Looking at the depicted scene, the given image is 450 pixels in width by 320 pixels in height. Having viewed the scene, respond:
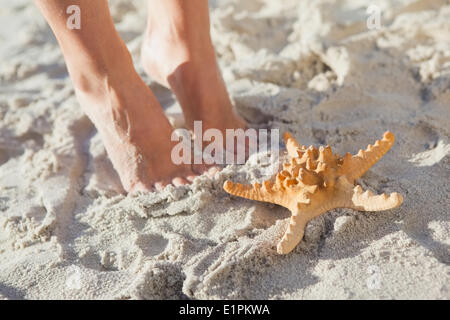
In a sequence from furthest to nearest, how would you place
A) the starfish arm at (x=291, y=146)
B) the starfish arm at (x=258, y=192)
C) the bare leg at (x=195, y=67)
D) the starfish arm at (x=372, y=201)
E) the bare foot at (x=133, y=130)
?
the bare leg at (x=195, y=67) → the bare foot at (x=133, y=130) → the starfish arm at (x=291, y=146) → the starfish arm at (x=258, y=192) → the starfish arm at (x=372, y=201)

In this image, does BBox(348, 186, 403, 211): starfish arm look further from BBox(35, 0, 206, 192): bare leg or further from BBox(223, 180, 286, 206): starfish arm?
BBox(35, 0, 206, 192): bare leg

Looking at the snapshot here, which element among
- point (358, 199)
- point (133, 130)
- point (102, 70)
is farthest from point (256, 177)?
point (102, 70)

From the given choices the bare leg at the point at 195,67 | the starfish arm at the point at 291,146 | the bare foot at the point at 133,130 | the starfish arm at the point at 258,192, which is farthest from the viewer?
the bare leg at the point at 195,67

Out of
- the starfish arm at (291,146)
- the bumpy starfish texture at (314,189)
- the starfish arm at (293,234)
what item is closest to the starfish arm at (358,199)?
the bumpy starfish texture at (314,189)

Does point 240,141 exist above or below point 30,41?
below

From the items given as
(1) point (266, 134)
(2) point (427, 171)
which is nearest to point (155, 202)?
(1) point (266, 134)

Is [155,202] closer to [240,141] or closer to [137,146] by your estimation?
[137,146]

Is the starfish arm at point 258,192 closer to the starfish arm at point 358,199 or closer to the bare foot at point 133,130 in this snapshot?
the starfish arm at point 358,199

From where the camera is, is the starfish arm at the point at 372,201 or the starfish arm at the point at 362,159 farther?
the starfish arm at the point at 362,159

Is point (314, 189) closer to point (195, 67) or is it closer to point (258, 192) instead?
point (258, 192)
